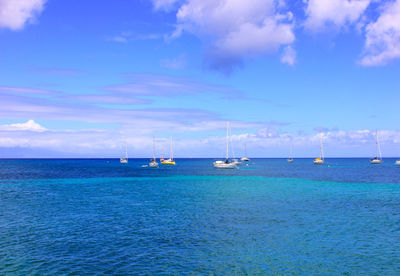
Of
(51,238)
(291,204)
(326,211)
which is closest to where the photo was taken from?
(51,238)

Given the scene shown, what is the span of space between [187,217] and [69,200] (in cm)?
2153

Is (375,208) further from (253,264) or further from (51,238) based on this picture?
(51,238)

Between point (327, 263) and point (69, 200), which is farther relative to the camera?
point (69, 200)

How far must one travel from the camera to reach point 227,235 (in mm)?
26922

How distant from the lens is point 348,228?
97.1ft

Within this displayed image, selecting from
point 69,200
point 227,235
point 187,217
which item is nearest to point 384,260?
point 227,235

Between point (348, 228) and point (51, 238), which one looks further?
point (348, 228)

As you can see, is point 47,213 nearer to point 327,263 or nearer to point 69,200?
point 69,200

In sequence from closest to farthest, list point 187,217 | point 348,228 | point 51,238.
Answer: point 51,238
point 348,228
point 187,217

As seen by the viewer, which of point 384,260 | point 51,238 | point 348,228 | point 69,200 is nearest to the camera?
point 384,260

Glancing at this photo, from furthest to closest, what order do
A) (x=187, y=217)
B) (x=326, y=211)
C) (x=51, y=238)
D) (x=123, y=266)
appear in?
(x=326, y=211) < (x=187, y=217) < (x=51, y=238) < (x=123, y=266)

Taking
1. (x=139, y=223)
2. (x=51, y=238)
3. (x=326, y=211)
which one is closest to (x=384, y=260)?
(x=326, y=211)

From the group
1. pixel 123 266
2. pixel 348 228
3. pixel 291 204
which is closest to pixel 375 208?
pixel 291 204

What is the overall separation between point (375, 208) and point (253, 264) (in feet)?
89.3
